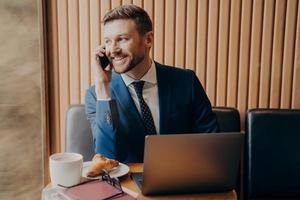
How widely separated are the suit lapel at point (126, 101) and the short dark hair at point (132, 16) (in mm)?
283

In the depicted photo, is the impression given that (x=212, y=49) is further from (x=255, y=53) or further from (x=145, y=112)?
(x=145, y=112)

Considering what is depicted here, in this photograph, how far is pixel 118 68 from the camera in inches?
74.8

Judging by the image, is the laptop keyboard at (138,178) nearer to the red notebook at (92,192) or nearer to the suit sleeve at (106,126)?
the red notebook at (92,192)

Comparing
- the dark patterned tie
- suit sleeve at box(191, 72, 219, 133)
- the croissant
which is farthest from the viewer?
suit sleeve at box(191, 72, 219, 133)

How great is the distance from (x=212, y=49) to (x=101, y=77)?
0.97 m

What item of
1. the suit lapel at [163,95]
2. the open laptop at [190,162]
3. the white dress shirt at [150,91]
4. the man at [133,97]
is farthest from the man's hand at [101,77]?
the open laptop at [190,162]

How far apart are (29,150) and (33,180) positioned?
219 millimetres

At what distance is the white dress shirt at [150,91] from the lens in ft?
6.45

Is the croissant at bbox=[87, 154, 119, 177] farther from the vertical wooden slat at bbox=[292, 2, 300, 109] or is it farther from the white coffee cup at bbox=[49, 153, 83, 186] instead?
the vertical wooden slat at bbox=[292, 2, 300, 109]

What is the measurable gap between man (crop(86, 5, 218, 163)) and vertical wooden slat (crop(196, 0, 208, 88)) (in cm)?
56

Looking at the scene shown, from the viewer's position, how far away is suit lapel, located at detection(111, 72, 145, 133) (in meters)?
1.90

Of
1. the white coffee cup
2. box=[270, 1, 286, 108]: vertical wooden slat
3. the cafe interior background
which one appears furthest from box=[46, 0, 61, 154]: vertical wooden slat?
box=[270, 1, 286, 108]: vertical wooden slat

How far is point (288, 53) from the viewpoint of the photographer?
8.34ft

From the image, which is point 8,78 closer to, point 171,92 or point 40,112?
point 40,112
